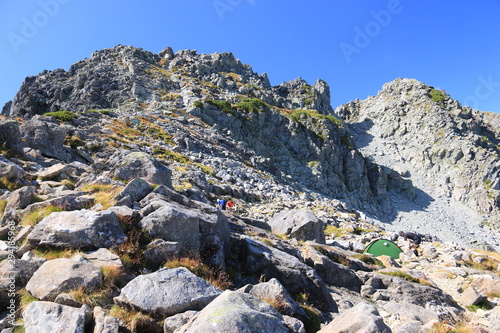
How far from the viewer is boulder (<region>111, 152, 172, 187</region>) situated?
13343 mm

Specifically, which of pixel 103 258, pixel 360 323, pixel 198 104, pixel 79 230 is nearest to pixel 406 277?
pixel 360 323

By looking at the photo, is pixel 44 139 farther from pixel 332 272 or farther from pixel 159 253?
pixel 332 272

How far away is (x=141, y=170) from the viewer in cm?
1364

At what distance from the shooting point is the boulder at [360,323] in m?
4.80

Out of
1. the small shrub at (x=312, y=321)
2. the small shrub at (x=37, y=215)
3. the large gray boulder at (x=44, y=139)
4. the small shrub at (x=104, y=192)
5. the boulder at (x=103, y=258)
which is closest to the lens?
the boulder at (x=103, y=258)

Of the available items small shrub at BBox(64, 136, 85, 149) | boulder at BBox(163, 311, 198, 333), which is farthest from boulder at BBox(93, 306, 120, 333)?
small shrub at BBox(64, 136, 85, 149)

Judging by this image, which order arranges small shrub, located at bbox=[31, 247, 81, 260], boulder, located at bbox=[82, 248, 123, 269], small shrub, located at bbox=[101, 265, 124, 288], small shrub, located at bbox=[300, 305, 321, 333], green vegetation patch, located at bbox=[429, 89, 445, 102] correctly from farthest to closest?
green vegetation patch, located at bbox=[429, 89, 445, 102]
small shrub, located at bbox=[300, 305, 321, 333]
small shrub, located at bbox=[31, 247, 81, 260]
boulder, located at bbox=[82, 248, 123, 269]
small shrub, located at bbox=[101, 265, 124, 288]

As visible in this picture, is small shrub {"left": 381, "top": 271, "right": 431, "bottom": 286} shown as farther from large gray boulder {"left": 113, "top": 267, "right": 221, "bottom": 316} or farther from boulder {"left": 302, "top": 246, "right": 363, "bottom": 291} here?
large gray boulder {"left": 113, "top": 267, "right": 221, "bottom": 316}

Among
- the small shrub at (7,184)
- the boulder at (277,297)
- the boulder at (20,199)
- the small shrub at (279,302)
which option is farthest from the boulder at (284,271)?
the small shrub at (7,184)

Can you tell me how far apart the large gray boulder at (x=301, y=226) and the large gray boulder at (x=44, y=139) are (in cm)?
1515

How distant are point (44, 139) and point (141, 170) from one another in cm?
1031

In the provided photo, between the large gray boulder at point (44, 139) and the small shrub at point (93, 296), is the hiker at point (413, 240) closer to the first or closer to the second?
the small shrub at point (93, 296)

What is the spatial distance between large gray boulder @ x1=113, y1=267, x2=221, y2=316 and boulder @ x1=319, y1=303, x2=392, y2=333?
2368mm

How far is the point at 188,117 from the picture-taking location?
191ft
